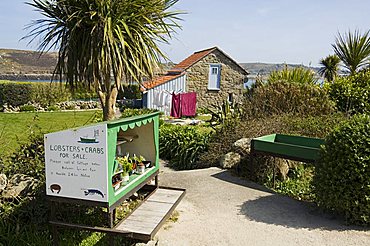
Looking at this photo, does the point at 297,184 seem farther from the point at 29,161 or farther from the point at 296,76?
the point at 296,76

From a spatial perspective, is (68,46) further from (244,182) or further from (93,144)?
(244,182)

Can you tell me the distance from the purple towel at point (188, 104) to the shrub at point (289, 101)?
965 centimetres

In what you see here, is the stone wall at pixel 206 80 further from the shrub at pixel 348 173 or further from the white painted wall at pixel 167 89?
the shrub at pixel 348 173

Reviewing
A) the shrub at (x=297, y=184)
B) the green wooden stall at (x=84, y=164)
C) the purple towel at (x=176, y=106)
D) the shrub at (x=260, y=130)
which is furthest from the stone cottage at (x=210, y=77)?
the green wooden stall at (x=84, y=164)

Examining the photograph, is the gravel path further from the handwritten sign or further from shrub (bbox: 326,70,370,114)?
shrub (bbox: 326,70,370,114)

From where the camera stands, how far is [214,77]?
71.3ft

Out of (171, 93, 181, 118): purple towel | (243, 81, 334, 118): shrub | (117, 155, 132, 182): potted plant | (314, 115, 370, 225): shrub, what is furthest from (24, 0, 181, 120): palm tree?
(171, 93, 181, 118): purple towel

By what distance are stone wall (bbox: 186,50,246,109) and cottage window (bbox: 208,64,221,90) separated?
0.20 meters

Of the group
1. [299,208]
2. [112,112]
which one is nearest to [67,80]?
[112,112]

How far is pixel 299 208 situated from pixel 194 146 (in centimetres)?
344

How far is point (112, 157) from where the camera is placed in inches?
128

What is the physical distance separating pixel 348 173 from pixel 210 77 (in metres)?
18.2

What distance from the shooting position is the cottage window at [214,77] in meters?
21.6

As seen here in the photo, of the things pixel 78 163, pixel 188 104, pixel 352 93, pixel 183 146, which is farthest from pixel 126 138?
pixel 188 104
